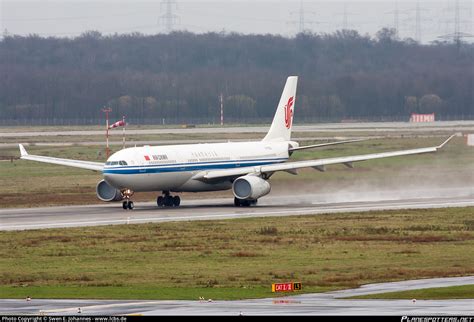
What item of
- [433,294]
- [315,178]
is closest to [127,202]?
[315,178]

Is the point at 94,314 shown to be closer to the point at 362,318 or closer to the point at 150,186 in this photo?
the point at 362,318

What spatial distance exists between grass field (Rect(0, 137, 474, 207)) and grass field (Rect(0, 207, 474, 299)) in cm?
1584

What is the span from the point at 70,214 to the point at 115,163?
3.65 metres

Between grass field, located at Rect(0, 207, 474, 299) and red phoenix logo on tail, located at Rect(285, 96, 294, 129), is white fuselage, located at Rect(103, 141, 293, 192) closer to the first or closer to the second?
red phoenix logo on tail, located at Rect(285, 96, 294, 129)

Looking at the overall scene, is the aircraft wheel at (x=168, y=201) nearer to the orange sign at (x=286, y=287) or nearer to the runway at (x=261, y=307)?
the orange sign at (x=286, y=287)

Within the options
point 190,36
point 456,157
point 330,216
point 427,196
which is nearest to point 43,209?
point 330,216

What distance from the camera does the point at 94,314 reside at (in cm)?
2695

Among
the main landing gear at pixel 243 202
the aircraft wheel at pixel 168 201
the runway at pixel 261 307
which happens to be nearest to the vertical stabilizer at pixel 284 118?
the main landing gear at pixel 243 202

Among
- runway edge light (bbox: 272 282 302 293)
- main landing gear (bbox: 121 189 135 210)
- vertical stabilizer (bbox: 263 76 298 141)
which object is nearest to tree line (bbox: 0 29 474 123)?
vertical stabilizer (bbox: 263 76 298 141)

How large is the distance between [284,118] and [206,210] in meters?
11.6

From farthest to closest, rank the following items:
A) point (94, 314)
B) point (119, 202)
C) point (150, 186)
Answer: point (119, 202)
point (150, 186)
point (94, 314)

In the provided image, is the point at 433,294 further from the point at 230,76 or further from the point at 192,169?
the point at 230,76

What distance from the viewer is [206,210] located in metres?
63.7

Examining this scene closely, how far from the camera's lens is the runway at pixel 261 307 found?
27.0 metres
